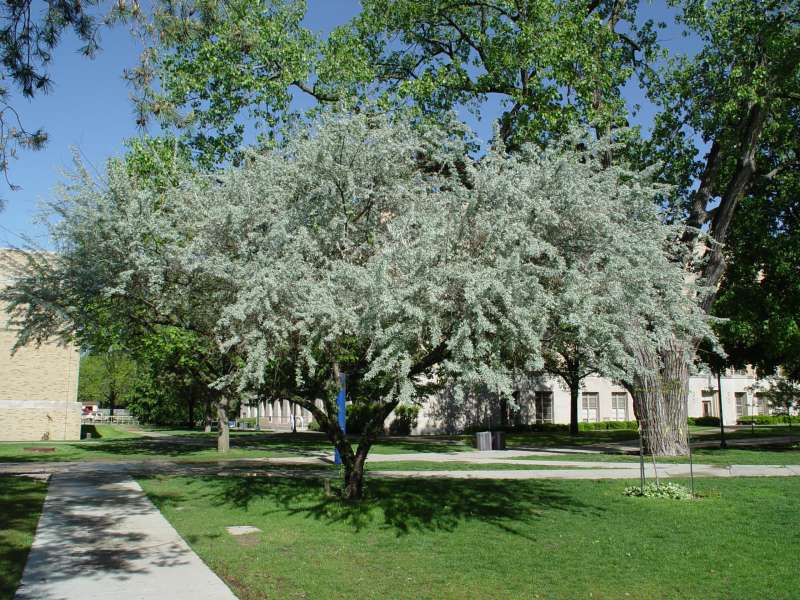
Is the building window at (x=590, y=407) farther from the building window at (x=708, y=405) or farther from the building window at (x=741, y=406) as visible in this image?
the building window at (x=741, y=406)

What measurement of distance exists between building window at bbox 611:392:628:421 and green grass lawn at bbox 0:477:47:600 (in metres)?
43.2

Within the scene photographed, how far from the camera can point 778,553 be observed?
8641 mm

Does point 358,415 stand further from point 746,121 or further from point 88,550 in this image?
point 88,550

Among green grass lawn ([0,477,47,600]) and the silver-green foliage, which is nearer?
green grass lawn ([0,477,47,600])

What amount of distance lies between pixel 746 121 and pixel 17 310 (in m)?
18.1

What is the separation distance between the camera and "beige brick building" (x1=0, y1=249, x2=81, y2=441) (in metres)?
32.4

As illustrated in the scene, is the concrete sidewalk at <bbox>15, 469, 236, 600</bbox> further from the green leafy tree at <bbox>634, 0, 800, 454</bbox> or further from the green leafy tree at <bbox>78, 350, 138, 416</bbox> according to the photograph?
the green leafy tree at <bbox>78, 350, 138, 416</bbox>

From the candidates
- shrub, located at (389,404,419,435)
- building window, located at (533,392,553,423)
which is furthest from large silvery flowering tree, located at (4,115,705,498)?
building window, located at (533,392,553,423)

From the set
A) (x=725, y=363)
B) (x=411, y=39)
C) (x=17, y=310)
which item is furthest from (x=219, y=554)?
(x=725, y=363)

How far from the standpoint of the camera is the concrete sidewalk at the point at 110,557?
22.4 ft

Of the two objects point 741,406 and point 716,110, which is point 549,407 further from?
point 716,110

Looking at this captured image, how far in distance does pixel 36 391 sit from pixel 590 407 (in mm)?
35413

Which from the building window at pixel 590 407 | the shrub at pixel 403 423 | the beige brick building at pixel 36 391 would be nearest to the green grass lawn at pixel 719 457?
the shrub at pixel 403 423

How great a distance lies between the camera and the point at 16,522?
398 inches
